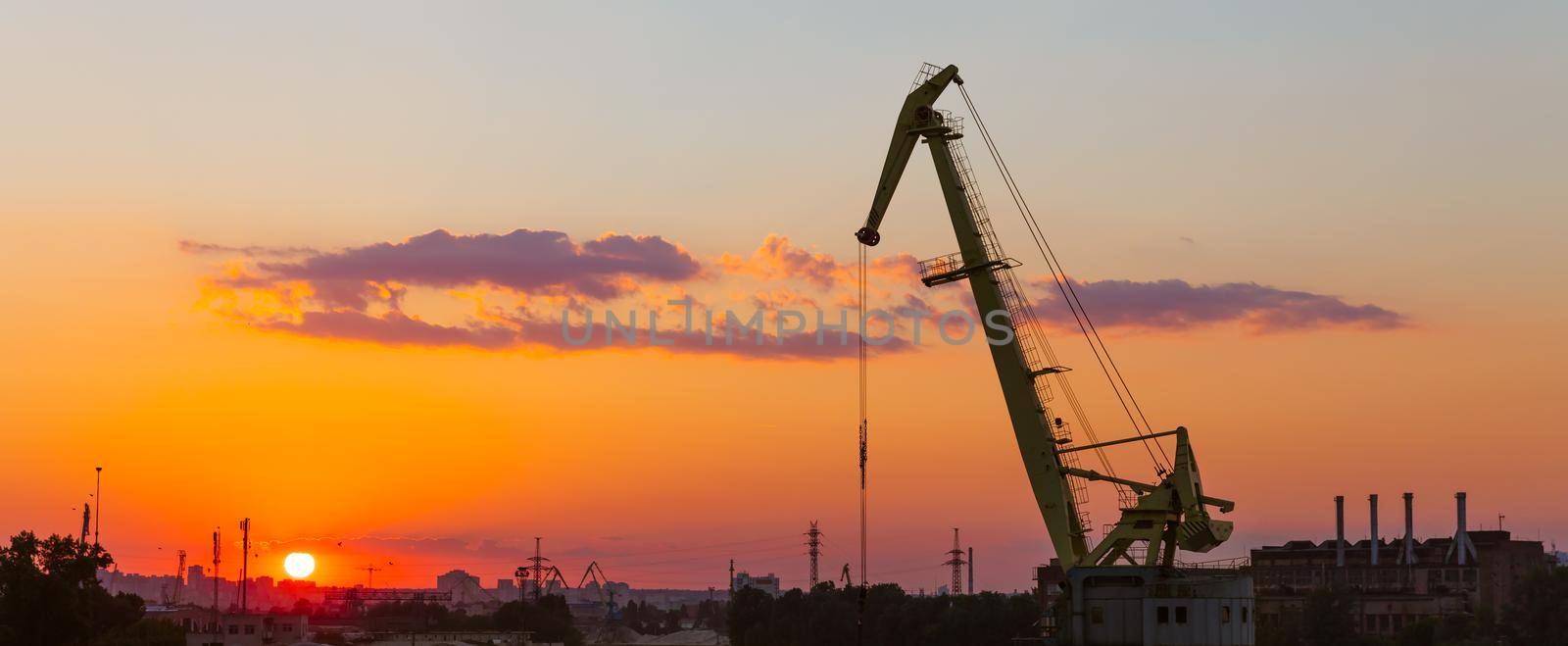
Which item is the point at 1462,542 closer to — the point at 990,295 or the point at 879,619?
the point at 879,619

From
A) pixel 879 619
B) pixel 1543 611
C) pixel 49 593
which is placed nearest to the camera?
pixel 49 593

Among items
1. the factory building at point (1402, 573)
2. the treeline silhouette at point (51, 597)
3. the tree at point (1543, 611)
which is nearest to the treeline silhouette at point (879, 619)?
the factory building at point (1402, 573)

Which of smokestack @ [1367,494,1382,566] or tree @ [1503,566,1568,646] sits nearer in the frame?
tree @ [1503,566,1568,646]

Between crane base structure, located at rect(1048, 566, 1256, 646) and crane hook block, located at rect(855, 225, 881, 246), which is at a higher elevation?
crane hook block, located at rect(855, 225, 881, 246)

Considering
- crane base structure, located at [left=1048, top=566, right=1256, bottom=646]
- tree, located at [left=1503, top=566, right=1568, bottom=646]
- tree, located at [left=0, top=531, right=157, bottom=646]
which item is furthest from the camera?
tree, located at [left=1503, top=566, right=1568, bottom=646]

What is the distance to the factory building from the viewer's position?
169250 mm

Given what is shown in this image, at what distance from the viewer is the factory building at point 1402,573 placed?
169 m

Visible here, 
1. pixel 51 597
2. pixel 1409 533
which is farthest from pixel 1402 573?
pixel 51 597

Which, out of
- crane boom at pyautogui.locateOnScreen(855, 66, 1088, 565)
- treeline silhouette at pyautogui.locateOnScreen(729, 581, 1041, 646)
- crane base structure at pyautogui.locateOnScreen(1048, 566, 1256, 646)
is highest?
crane boom at pyautogui.locateOnScreen(855, 66, 1088, 565)

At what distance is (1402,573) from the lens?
184 metres

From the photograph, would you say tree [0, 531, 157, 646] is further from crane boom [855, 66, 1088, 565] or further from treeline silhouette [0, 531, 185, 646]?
crane boom [855, 66, 1088, 565]

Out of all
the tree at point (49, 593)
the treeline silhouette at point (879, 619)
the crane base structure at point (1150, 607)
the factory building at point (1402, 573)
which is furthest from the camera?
the factory building at point (1402, 573)

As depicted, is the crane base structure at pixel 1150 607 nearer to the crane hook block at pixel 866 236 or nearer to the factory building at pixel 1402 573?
the crane hook block at pixel 866 236

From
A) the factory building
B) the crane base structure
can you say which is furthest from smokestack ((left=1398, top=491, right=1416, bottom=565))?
the crane base structure
